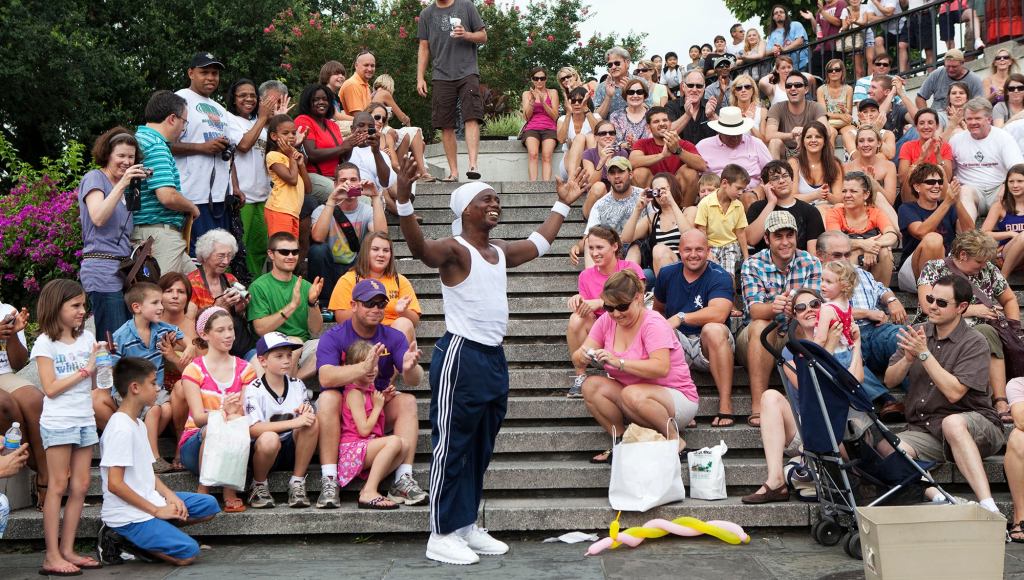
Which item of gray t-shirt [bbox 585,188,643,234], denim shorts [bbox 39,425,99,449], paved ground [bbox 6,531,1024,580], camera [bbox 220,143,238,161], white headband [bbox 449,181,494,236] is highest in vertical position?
camera [bbox 220,143,238,161]

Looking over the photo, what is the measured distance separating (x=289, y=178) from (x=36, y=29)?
11085 mm

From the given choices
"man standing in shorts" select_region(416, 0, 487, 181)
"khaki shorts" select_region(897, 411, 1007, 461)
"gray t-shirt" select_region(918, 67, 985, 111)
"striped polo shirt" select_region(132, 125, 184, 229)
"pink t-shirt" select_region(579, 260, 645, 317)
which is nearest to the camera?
"khaki shorts" select_region(897, 411, 1007, 461)

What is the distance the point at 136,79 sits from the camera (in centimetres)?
1941

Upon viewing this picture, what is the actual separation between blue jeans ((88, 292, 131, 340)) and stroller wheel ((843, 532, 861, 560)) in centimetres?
488

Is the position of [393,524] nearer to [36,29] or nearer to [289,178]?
[289,178]

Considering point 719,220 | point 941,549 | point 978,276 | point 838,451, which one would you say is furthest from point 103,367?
point 978,276

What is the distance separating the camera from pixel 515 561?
5.70m

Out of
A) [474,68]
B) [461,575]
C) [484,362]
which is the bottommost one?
[461,575]

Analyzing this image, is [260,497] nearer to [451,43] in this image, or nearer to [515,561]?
[515,561]

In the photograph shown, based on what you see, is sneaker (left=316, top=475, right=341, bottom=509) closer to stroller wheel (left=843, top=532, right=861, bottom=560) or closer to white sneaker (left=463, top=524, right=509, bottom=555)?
white sneaker (left=463, top=524, right=509, bottom=555)

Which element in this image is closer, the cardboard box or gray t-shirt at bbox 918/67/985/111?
the cardboard box

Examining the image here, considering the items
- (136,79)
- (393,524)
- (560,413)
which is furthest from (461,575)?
(136,79)

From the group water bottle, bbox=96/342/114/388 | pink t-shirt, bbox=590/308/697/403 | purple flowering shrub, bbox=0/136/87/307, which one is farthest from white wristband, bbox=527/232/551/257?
purple flowering shrub, bbox=0/136/87/307

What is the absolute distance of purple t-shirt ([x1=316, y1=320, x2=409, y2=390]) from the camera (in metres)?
6.62
